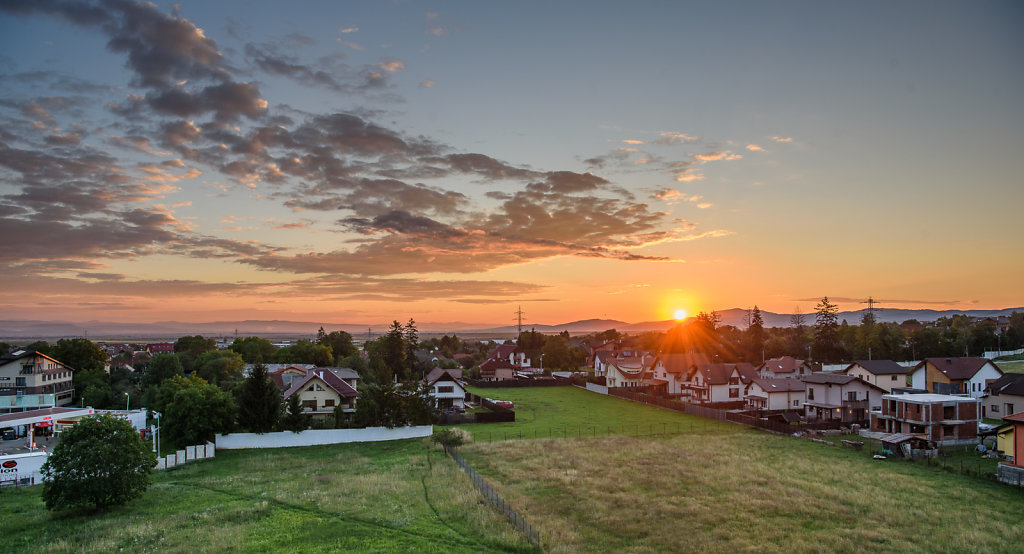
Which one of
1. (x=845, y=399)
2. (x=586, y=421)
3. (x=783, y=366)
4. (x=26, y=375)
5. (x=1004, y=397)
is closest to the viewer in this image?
(x=1004, y=397)

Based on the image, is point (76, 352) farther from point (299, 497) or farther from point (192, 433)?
point (299, 497)

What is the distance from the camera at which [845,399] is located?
179 ft

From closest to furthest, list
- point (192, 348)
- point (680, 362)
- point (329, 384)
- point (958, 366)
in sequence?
point (958, 366) → point (329, 384) → point (680, 362) → point (192, 348)

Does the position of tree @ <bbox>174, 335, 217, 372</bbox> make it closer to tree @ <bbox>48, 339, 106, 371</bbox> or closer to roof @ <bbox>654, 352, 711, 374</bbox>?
tree @ <bbox>48, 339, 106, 371</bbox>

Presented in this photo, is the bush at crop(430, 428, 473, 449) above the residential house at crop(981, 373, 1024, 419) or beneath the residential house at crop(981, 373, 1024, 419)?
beneath

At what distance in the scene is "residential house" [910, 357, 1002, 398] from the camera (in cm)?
5506

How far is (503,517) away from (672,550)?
7.10 meters

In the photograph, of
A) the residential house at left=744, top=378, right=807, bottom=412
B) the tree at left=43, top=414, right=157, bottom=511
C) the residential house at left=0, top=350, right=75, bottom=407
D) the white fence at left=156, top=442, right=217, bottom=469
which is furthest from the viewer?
the residential house at left=0, top=350, right=75, bottom=407

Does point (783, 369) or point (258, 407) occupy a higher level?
point (258, 407)

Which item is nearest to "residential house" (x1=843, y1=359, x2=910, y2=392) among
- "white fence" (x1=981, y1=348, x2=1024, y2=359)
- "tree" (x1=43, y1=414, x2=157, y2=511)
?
"white fence" (x1=981, y1=348, x2=1024, y2=359)

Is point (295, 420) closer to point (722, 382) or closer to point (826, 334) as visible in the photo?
point (722, 382)

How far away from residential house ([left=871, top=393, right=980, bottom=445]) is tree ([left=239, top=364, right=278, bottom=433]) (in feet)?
163

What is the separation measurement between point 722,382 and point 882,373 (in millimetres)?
16068

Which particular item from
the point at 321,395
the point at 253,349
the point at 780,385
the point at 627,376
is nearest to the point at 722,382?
the point at 780,385
